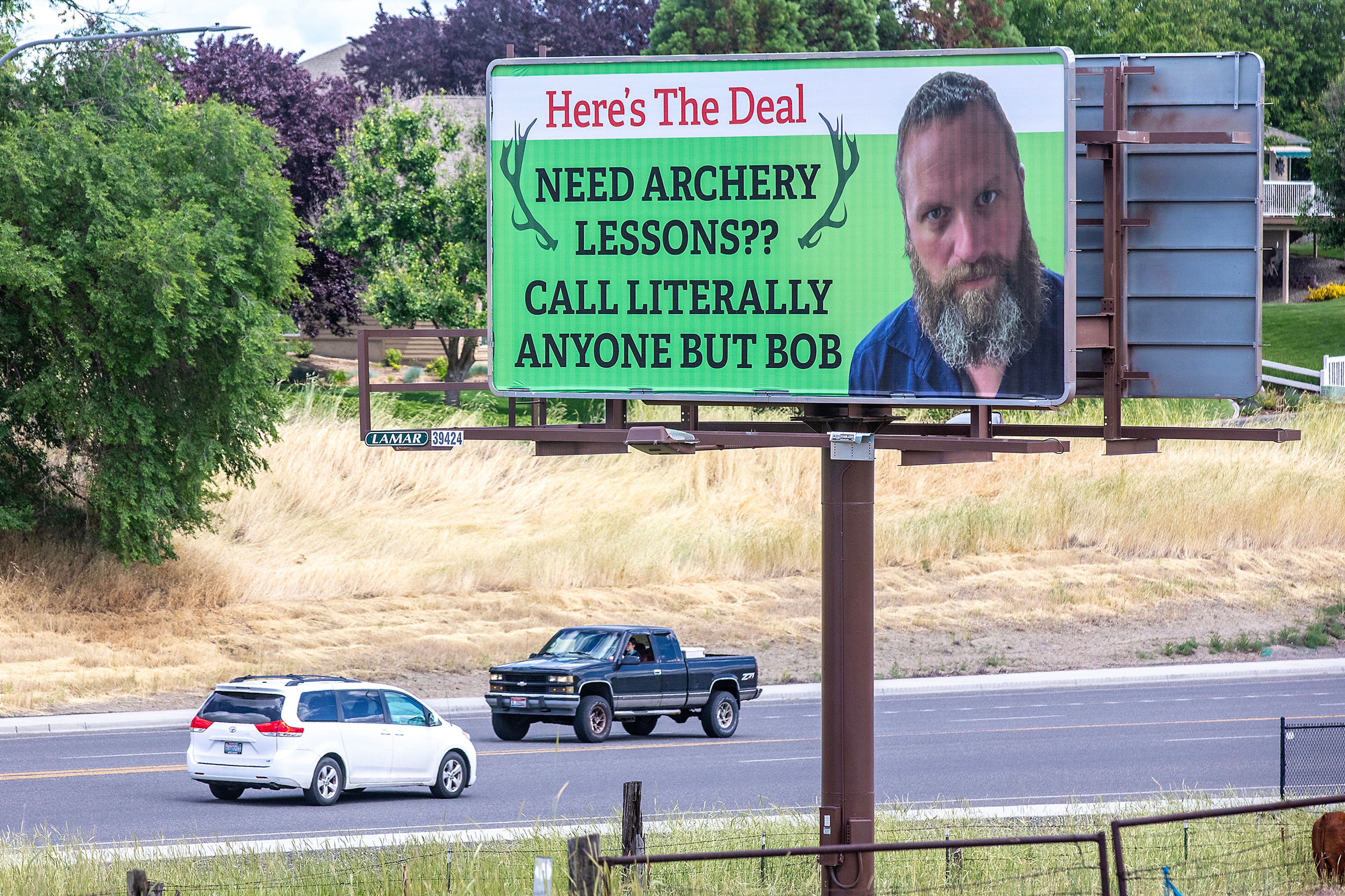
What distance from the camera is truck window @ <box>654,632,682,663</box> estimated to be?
20.4 metres

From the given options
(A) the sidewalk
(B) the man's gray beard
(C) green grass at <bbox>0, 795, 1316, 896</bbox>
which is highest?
(B) the man's gray beard

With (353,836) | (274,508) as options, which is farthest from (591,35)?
(353,836)

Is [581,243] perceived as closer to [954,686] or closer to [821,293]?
[821,293]

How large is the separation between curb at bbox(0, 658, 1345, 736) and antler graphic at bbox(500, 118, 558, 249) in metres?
14.7

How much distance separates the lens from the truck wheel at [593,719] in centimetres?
2000

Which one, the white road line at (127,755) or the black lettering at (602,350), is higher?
the black lettering at (602,350)

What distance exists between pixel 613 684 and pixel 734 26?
5866 cm

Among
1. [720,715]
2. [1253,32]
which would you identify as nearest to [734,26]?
[1253,32]

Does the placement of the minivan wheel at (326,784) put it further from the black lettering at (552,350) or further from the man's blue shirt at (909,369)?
the man's blue shirt at (909,369)

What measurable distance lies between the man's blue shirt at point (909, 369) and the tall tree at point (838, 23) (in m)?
67.6

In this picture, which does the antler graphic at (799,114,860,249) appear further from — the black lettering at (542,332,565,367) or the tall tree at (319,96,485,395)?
the tall tree at (319,96,485,395)

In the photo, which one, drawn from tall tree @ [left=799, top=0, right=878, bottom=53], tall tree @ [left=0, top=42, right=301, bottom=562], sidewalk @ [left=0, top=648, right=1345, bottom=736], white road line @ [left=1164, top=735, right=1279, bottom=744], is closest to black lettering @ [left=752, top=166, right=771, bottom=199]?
white road line @ [left=1164, top=735, right=1279, bottom=744]

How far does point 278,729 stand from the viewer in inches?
601

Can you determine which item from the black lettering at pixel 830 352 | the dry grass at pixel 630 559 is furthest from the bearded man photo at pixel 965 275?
the dry grass at pixel 630 559
